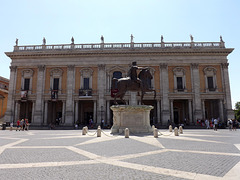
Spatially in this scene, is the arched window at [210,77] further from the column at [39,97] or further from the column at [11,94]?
the column at [11,94]

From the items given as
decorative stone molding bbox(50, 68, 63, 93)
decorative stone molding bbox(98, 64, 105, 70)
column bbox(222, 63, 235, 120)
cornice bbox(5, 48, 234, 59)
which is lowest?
column bbox(222, 63, 235, 120)

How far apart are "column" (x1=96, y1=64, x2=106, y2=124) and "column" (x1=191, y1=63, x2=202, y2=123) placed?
15.2 metres

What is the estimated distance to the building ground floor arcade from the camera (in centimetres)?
2859

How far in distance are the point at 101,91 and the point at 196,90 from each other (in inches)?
633

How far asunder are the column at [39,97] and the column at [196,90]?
2570cm

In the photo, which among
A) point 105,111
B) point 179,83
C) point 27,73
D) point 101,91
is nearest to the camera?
point 105,111

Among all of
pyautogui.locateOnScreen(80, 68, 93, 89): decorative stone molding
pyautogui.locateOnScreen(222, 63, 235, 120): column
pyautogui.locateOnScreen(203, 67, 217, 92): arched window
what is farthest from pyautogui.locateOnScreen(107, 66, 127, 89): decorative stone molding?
pyautogui.locateOnScreen(222, 63, 235, 120): column

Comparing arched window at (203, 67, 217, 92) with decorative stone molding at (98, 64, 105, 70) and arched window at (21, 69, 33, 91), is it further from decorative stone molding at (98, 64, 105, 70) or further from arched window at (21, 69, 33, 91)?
A: arched window at (21, 69, 33, 91)

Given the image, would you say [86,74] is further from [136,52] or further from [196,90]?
[196,90]

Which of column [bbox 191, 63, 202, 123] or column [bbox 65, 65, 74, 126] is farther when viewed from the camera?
column [bbox 65, 65, 74, 126]

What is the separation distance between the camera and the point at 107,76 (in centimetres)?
3055

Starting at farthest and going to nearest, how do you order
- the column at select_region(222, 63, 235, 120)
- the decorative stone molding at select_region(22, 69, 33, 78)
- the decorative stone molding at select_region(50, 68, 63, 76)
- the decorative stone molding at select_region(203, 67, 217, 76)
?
the decorative stone molding at select_region(22, 69, 33, 78) < the decorative stone molding at select_region(50, 68, 63, 76) < the decorative stone molding at select_region(203, 67, 217, 76) < the column at select_region(222, 63, 235, 120)

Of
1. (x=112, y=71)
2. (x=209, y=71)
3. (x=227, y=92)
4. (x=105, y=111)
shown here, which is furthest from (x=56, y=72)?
(x=227, y=92)

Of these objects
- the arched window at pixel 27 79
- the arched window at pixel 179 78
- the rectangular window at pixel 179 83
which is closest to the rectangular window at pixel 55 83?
the arched window at pixel 27 79
